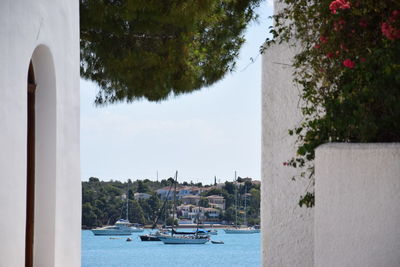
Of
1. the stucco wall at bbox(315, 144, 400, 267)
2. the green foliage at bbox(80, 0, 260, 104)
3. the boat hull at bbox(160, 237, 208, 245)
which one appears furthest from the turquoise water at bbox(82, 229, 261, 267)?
the stucco wall at bbox(315, 144, 400, 267)

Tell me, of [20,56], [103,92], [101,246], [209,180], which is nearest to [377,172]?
[20,56]

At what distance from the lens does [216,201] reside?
180 ft

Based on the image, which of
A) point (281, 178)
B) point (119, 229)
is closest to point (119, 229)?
point (119, 229)

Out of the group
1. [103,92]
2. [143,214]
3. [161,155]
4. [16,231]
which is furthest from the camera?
[161,155]

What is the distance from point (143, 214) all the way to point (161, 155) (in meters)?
9.82

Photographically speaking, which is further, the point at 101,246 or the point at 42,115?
the point at 101,246

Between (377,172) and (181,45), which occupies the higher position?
(181,45)

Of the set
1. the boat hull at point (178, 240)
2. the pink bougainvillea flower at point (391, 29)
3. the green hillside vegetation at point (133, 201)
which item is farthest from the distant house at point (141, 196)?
the pink bougainvillea flower at point (391, 29)

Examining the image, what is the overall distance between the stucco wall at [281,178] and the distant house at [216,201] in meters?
46.4

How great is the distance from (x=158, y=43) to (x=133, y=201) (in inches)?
1559

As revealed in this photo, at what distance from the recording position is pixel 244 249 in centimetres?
8200

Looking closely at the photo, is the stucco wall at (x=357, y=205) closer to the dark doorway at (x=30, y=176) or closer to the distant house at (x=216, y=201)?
the dark doorway at (x=30, y=176)

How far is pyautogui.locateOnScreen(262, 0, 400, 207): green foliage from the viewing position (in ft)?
17.0

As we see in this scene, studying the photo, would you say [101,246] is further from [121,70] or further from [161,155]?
[121,70]
